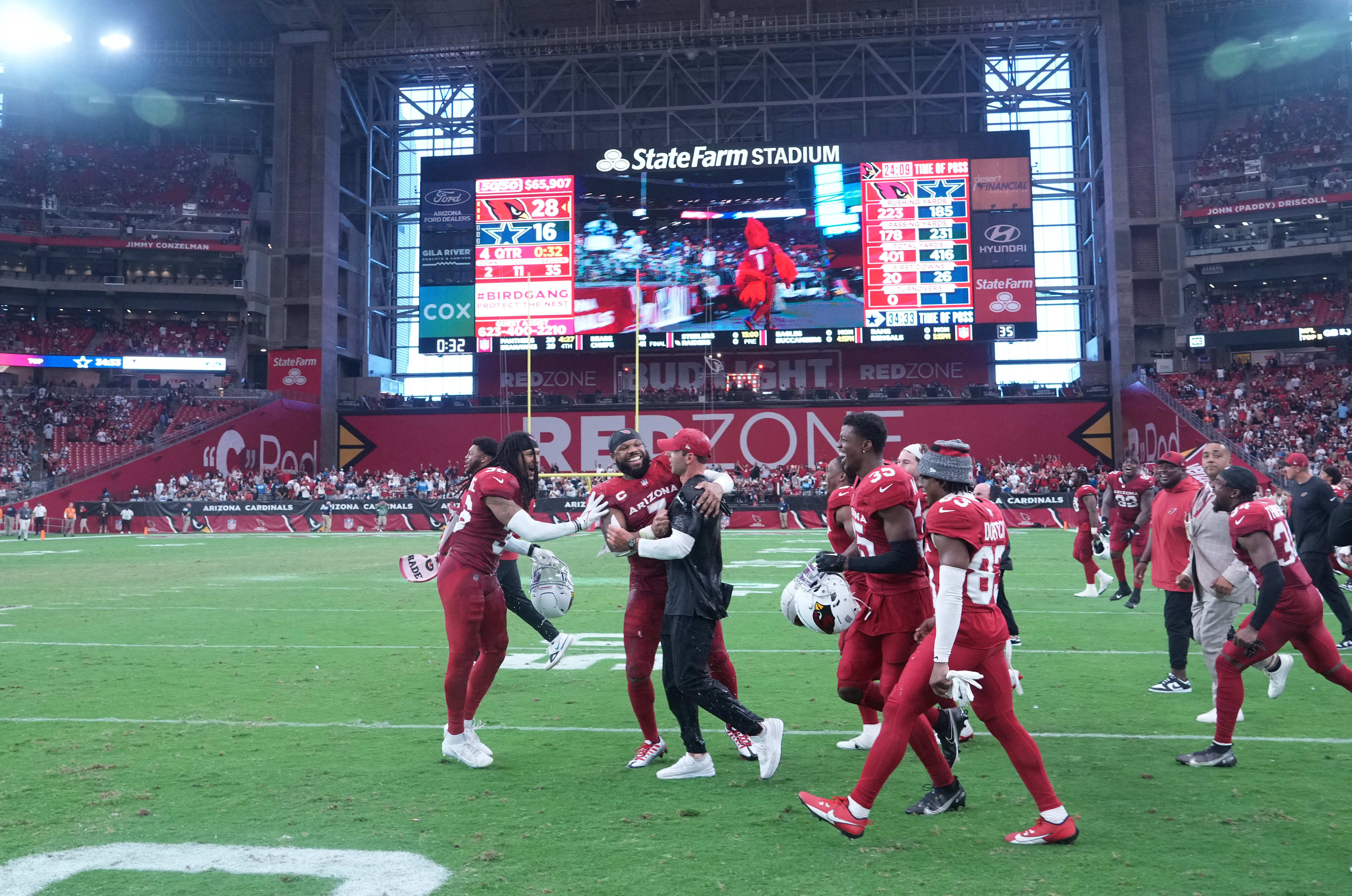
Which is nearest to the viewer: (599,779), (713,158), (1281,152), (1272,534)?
(599,779)

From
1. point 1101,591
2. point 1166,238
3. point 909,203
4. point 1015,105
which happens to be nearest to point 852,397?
point 909,203

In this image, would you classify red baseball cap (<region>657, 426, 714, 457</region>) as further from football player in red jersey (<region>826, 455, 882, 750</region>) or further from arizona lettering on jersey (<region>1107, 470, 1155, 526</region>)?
arizona lettering on jersey (<region>1107, 470, 1155, 526</region>)

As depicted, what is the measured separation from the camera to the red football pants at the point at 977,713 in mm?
4523

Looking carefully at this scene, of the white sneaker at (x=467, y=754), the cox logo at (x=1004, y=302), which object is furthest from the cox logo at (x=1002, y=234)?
the white sneaker at (x=467, y=754)

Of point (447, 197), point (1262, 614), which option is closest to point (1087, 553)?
point (1262, 614)

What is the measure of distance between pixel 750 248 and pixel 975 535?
34497 millimetres

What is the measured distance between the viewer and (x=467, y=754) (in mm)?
5965

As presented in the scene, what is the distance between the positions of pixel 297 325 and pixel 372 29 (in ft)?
49.7

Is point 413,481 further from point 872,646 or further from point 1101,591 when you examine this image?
point 872,646

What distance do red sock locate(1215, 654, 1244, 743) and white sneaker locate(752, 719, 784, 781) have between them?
8.41 ft

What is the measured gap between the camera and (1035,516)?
33000mm

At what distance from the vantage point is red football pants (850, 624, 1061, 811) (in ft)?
14.8

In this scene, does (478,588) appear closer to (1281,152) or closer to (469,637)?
(469,637)

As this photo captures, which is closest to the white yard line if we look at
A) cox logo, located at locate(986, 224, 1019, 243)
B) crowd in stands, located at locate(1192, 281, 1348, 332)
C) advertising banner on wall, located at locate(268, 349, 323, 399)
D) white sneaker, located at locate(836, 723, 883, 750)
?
white sneaker, located at locate(836, 723, 883, 750)
